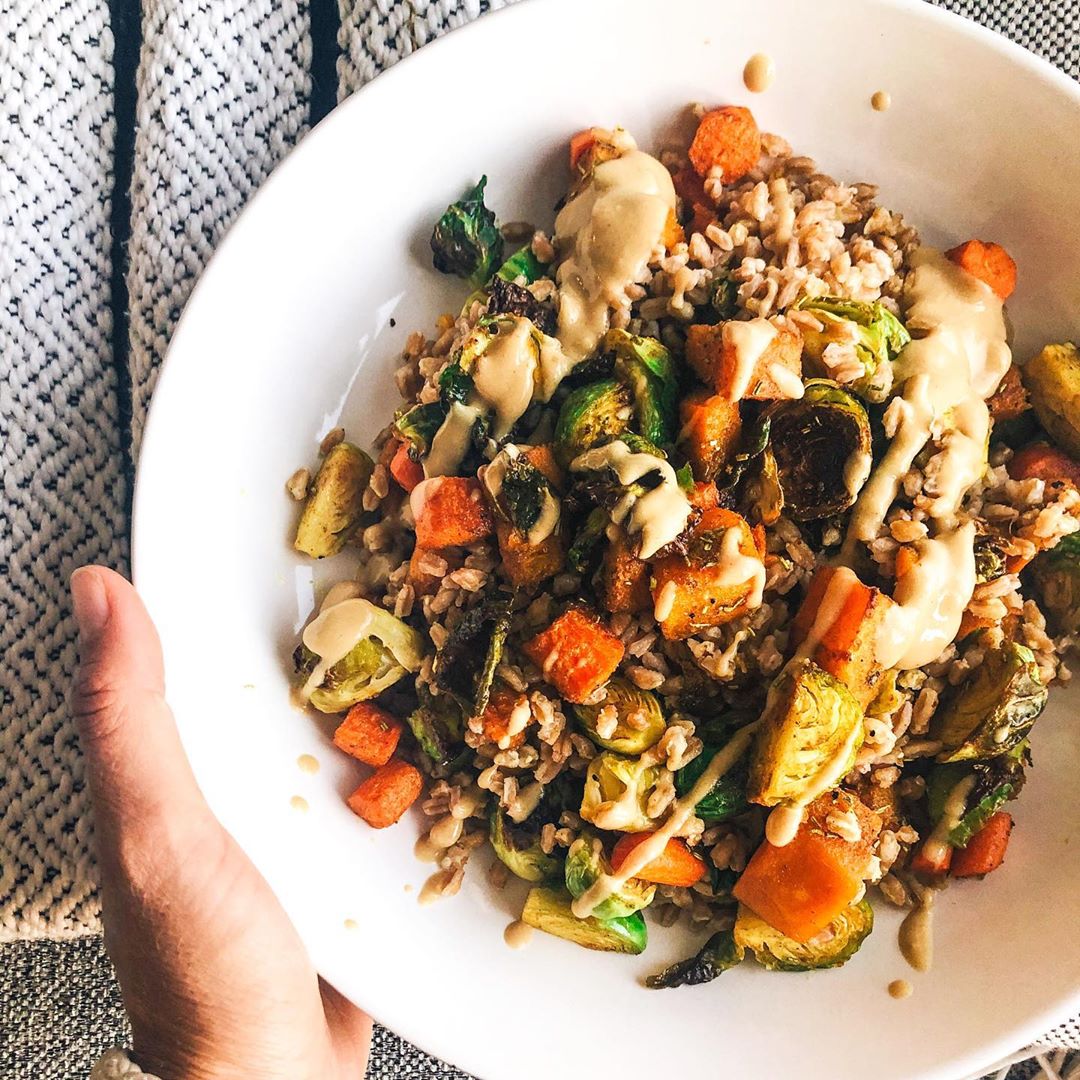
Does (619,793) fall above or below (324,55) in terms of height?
below

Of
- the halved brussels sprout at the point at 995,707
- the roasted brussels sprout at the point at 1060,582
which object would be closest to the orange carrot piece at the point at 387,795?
the halved brussels sprout at the point at 995,707

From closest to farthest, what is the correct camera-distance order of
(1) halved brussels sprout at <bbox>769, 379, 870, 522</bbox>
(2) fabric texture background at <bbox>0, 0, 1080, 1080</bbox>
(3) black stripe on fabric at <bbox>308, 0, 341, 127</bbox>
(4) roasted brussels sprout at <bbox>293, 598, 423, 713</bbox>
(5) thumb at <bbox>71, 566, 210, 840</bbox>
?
1. (5) thumb at <bbox>71, 566, 210, 840</bbox>
2. (1) halved brussels sprout at <bbox>769, 379, 870, 522</bbox>
3. (4) roasted brussels sprout at <bbox>293, 598, 423, 713</bbox>
4. (2) fabric texture background at <bbox>0, 0, 1080, 1080</bbox>
5. (3) black stripe on fabric at <bbox>308, 0, 341, 127</bbox>

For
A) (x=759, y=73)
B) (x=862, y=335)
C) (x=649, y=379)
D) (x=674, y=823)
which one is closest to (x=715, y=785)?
(x=674, y=823)

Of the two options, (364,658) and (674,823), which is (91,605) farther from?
(674,823)

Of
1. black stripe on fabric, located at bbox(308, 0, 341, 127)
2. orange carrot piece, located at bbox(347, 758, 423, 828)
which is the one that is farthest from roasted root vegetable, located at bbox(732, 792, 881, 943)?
black stripe on fabric, located at bbox(308, 0, 341, 127)

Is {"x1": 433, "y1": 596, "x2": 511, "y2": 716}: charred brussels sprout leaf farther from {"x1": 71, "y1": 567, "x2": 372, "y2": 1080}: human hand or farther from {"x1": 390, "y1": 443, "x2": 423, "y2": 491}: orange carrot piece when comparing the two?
{"x1": 71, "y1": 567, "x2": 372, "y2": 1080}: human hand
